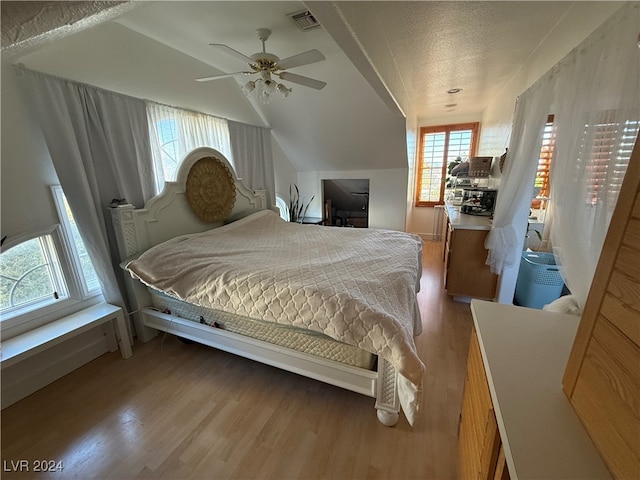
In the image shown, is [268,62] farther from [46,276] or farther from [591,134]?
[46,276]

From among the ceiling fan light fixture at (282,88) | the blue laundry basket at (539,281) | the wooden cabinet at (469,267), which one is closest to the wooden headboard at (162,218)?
the ceiling fan light fixture at (282,88)

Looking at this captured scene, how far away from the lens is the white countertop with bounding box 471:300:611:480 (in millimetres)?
543

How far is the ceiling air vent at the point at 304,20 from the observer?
198 centimetres

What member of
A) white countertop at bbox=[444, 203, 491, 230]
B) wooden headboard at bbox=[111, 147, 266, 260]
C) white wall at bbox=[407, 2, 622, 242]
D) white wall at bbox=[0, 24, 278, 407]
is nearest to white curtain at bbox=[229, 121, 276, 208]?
wooden headboard at bbox=[111, 147, 266, 260]

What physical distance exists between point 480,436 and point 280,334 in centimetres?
121

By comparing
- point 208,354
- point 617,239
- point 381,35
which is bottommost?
point 208,354

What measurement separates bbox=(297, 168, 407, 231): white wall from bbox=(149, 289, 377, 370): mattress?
356 centimetres

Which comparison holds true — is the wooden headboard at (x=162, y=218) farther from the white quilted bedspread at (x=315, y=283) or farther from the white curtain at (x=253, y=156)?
the white curtain at (x=253, y=156)

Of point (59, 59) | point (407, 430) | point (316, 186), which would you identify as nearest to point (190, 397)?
point (407, 430)

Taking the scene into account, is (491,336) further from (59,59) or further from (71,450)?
(59,59)

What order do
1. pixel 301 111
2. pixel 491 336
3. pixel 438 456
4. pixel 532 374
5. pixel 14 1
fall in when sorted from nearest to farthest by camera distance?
pixel 14 1 → pixel 532 374 → pixel 491 336 → pixel 438 456 → pixel 301 111

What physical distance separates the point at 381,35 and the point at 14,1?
1918 millimetres

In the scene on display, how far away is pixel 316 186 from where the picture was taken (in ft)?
17.0

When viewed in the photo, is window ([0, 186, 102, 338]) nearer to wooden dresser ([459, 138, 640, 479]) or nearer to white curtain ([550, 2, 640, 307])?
wooden dresser ([459, 138, 640, 479])
